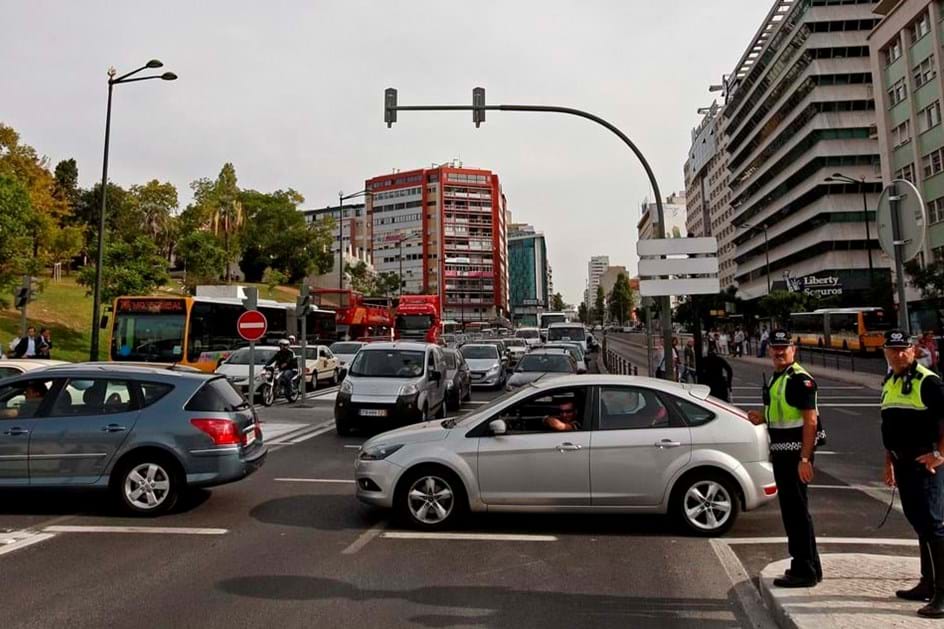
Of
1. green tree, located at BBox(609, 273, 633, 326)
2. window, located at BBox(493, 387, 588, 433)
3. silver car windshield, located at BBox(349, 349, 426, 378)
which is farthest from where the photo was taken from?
green tree, located at BBox(609, 273, 633, 326)

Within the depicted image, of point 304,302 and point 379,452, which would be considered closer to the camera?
point 379,452

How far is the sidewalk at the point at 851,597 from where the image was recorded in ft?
12.6

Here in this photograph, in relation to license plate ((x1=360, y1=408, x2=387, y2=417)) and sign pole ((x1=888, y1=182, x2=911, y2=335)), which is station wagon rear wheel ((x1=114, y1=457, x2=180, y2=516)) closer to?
license plate ((x1=360, y1=408, x2=387, y2=417))

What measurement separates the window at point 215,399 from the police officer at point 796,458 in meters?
5.48

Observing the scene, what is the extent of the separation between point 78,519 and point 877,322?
4138 centimetres

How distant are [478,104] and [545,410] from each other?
925 cm

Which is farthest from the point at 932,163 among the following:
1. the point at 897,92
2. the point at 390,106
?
the point at 390,106

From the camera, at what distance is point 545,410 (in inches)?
255

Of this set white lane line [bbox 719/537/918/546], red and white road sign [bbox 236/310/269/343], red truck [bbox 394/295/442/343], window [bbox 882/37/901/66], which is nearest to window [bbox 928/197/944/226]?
window [bbox 882/37/901/66]

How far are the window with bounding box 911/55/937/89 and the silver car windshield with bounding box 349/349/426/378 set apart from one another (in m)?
45.3

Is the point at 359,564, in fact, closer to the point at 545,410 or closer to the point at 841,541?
the point at 545,410

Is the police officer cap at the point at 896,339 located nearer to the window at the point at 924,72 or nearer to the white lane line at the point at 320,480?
the white lane line at the point at 320,480

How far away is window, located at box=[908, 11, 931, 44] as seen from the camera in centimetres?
4294

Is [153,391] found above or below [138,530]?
above
